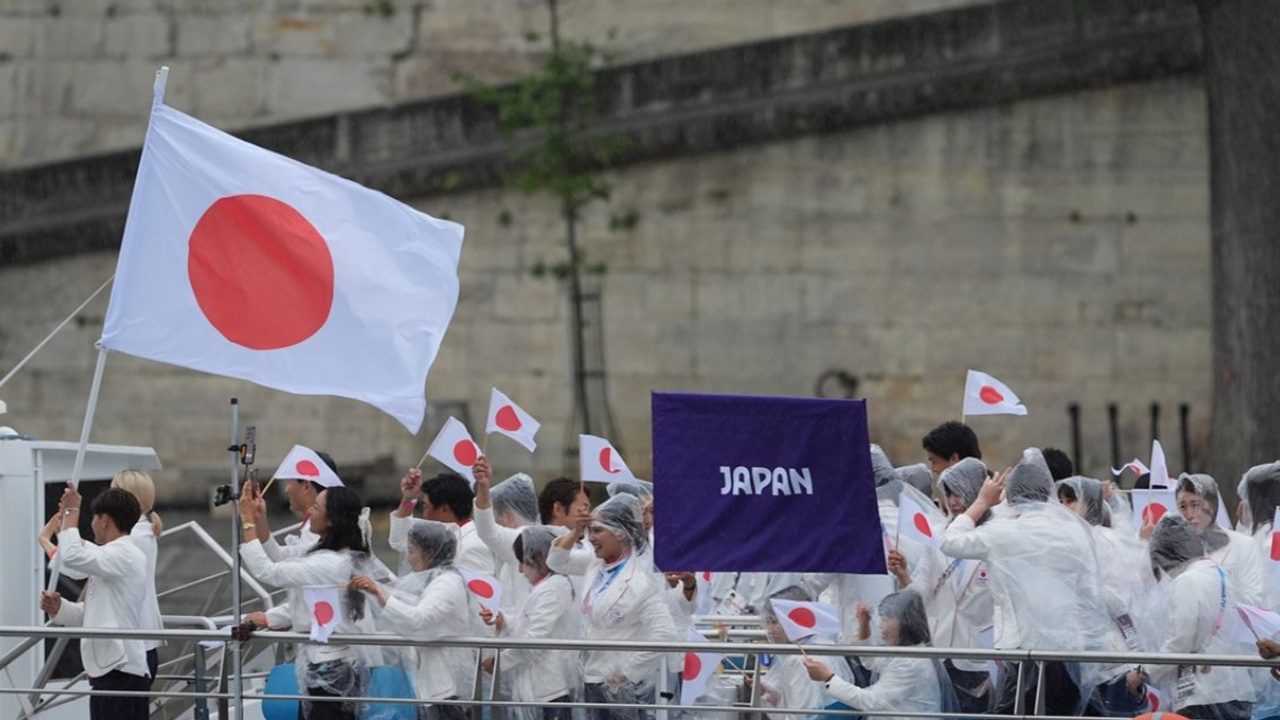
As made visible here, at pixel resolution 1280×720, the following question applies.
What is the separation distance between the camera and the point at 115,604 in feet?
31.2

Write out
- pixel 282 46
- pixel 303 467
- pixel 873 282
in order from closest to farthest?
1. pixel 303 467
2. pixel 873 282
3. pixel 282 46

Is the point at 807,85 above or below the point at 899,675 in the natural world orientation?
above

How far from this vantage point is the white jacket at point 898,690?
880cm

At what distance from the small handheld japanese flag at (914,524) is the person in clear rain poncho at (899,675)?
405mm

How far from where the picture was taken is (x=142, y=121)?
21531 mm

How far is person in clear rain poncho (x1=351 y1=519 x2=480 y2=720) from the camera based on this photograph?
8984mm

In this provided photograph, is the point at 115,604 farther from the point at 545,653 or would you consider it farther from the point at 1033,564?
the point at 1033,564

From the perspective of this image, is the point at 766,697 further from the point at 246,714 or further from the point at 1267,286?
the point at 1267,286

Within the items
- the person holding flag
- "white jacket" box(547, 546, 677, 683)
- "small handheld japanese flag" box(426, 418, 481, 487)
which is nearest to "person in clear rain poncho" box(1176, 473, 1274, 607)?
"white jacket" box(547, 546, 677, 683)

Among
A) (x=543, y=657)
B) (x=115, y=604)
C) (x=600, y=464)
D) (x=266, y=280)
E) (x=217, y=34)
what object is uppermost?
(x=217, y=34)

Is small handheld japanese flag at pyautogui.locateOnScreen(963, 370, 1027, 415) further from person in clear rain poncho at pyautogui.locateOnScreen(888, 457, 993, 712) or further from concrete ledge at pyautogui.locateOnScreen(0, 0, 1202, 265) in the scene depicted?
concrete ledge at pyautogui.locateOnScreen(0, 0, 1202, 265)

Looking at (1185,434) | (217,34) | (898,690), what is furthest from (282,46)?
(898,690)

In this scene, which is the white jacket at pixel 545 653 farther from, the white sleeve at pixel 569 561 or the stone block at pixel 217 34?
the stone block at pixel 217 34

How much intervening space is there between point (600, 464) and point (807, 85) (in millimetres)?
10555
